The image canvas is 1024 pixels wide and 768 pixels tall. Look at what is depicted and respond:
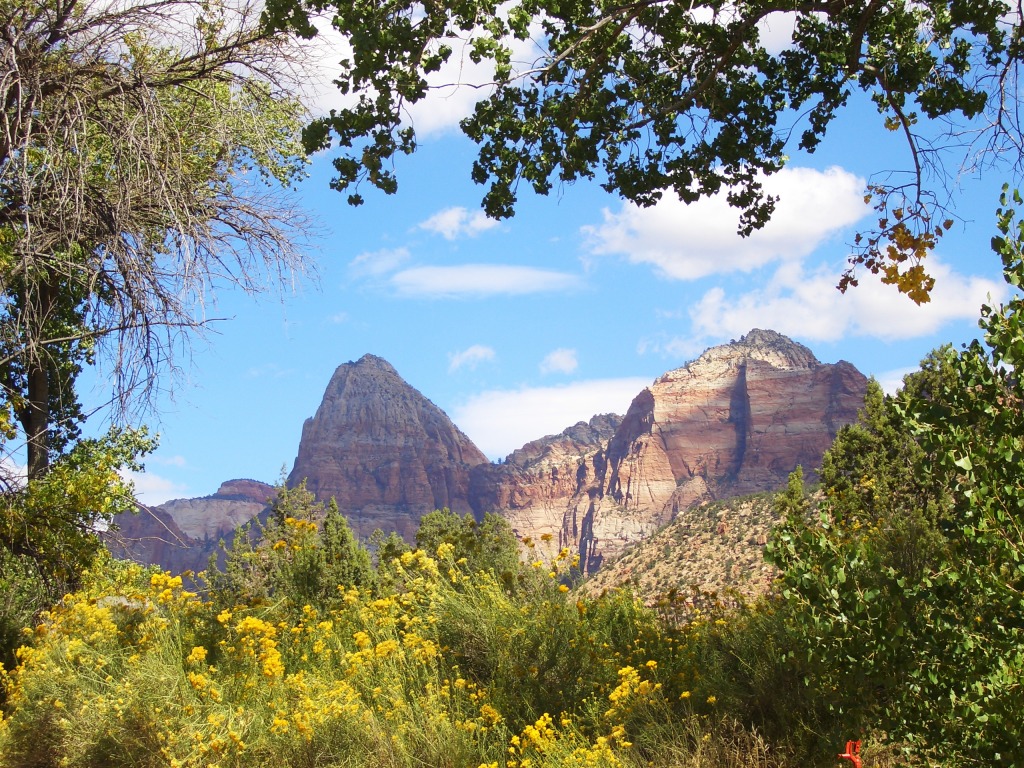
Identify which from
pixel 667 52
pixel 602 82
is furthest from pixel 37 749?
pixel 667 52

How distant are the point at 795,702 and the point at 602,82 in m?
5.16

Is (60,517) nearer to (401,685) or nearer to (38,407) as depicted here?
(38,407)

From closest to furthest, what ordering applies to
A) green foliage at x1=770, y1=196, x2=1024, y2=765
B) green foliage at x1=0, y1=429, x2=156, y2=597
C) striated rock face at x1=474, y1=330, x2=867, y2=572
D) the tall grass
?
green foliage at x1=770, y1=196, x2=1024, y2=765
the tall grass
green foliage at x1=0, y1=429, x2=156, y2=597
striated rock face at x1=474, y1=330, x2=867, y2=572

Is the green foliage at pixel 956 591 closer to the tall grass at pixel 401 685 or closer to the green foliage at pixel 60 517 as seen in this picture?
the tall grass at pixel 401 685

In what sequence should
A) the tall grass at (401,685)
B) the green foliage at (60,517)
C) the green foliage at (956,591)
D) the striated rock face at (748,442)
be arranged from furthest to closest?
1. the striated rock face at (748,442)
2. the green foliage at (60,517)
3. the tall grass at (401,685)
4. the green foliage at (956,591)

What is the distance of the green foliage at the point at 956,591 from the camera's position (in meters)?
3.45

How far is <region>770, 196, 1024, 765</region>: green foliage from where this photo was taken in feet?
11.3

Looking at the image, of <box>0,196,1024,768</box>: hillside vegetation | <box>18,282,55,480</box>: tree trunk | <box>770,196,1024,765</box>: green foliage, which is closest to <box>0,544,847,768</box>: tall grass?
<box>0,196,1024,768</box>: hillside vegetation

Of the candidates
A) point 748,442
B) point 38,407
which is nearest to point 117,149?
point 38,407

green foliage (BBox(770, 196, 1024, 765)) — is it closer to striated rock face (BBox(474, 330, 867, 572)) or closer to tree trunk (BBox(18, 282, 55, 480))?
tree trunk (BBox(18, 282, 55, 480))

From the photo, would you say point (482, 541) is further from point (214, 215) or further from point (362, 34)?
point (362, 34)

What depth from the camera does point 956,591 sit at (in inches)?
145

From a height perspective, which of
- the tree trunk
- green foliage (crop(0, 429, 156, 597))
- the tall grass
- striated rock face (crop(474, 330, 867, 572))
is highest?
striated rock face (crop(474, 330, 867, 572))

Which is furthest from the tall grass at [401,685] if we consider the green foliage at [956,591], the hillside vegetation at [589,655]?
the green foliage at [956,591]
